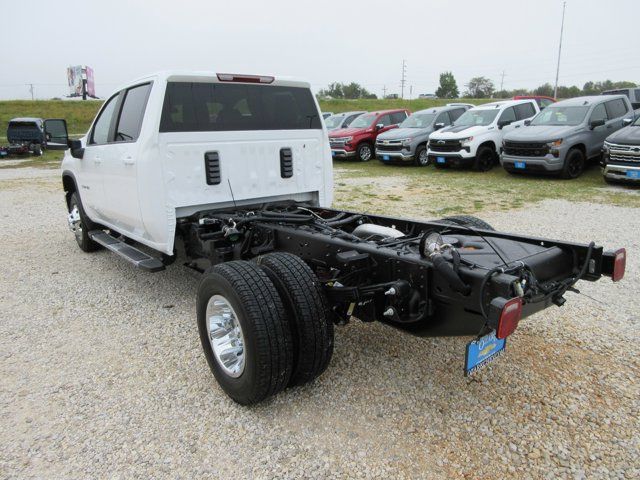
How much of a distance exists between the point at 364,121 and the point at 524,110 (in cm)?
571

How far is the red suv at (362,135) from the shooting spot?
689 inches

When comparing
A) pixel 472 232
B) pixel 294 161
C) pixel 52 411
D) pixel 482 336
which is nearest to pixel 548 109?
pixel 294 161

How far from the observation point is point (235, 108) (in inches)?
176

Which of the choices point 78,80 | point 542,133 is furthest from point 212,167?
point 78,80

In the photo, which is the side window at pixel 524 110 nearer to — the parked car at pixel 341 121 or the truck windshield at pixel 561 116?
the truck windshield at pixel 561 116

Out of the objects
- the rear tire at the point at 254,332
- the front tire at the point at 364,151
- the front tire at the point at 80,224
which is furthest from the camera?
the front tire at the point at 364,151

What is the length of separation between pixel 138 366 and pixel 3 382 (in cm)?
90

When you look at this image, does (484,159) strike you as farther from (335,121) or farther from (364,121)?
(335,121)

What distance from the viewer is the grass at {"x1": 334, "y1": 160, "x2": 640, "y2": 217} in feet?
30.7

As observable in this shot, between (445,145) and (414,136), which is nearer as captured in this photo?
(445,145)

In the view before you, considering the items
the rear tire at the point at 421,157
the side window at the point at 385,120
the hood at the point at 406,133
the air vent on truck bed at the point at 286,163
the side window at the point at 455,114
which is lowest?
the rear tire at the point at 421,157

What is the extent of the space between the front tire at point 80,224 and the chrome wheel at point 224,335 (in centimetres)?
376

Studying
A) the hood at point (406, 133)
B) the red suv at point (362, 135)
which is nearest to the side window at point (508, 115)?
the hood at point (406, 133)

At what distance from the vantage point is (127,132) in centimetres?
459
